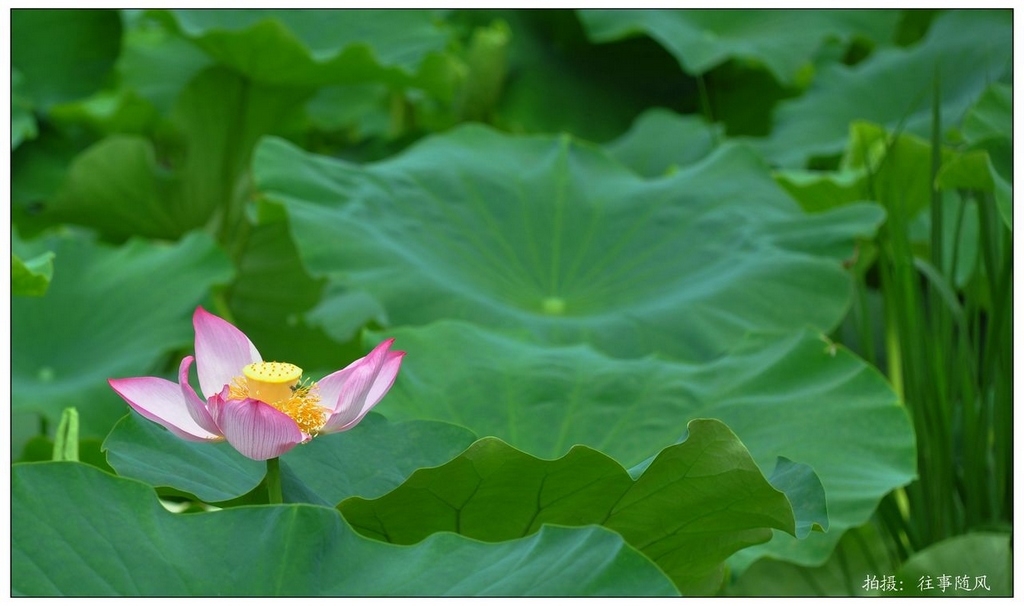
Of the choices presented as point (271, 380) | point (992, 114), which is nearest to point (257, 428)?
point (271, 380)

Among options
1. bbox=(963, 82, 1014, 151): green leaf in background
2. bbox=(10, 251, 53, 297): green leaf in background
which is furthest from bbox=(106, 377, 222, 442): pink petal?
bbox=(963, 82, 1014, 151): green leaf in background

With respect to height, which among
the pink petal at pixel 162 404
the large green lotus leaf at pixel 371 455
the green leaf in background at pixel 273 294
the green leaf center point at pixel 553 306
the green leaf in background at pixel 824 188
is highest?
the pink petal at pixel 162 404

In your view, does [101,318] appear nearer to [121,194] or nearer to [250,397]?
[121,194]

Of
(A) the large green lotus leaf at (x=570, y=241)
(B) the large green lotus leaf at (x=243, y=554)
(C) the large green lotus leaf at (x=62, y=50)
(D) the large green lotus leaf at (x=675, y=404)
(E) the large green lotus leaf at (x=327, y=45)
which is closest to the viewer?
(B) the large green lotus leaf at (x=243, y=554)

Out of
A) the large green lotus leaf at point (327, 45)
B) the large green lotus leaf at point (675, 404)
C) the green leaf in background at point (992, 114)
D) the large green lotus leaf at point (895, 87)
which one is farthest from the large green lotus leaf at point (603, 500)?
the large green lotus leaf at point (895, 87)

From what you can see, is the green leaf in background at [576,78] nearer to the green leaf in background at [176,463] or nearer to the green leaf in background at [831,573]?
→ the green leaf in background at [831,573]

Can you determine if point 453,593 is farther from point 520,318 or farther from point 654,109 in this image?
point 654,109

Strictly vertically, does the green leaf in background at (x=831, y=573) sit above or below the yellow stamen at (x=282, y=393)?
below
